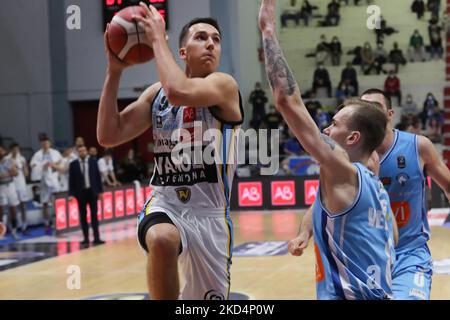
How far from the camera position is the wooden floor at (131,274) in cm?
801

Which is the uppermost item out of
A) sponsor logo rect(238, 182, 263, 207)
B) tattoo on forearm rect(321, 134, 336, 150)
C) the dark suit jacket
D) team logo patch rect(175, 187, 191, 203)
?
tattoo on forearm rect(321, 134, 336, 150)

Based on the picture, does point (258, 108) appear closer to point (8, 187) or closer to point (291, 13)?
point (291, 13)

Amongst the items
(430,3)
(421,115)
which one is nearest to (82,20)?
(421,115)

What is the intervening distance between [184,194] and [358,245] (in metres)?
1.15

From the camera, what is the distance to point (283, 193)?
16.2 metres

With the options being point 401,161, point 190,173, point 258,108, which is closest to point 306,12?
point 258,108

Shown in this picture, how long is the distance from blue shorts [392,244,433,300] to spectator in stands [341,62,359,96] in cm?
1514

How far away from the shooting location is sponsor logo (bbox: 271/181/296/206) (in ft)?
52.8

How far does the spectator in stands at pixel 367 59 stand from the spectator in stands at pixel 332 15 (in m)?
1.47

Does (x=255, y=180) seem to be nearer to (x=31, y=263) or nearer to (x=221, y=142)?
(x=31, y=263)

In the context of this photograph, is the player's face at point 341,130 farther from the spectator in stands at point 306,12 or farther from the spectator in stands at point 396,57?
the spectator in stands at point 306,12

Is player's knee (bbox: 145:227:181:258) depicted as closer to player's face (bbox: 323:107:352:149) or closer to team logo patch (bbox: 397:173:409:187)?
player's face (bbox: 323:107:352:149)

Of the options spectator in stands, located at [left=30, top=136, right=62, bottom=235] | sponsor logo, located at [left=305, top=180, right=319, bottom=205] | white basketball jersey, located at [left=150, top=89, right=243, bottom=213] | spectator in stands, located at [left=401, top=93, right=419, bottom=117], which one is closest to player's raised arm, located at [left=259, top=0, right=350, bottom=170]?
white basketball jersey, located at [left=150, top=89, right=243, bottom=213]

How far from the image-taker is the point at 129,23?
382cm
